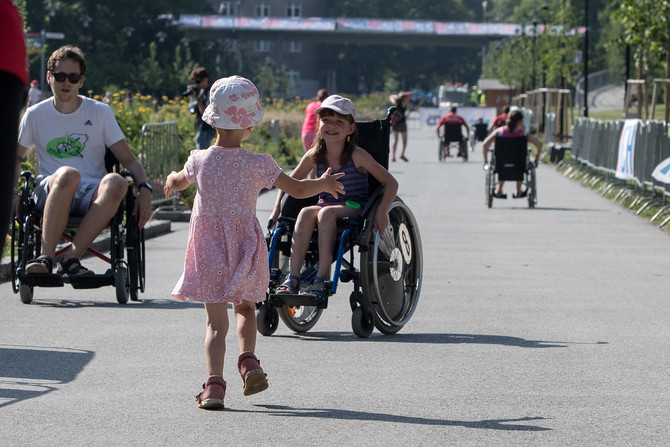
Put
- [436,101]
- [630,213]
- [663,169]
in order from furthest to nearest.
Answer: [436,101]
[630,213]
[663,169]

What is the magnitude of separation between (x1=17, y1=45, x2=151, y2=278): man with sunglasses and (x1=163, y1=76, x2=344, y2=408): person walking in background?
305cm

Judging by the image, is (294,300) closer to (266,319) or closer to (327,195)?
(266,319)

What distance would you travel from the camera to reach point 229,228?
223 inches

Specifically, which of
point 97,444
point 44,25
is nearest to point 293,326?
point 97,444

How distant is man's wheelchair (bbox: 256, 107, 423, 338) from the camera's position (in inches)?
299

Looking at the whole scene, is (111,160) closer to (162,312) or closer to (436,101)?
(162,312)

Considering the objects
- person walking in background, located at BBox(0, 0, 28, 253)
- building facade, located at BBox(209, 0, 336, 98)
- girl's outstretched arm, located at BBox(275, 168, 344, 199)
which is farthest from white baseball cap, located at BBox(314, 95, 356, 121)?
building facade, located at BBox(209, 0, 336, 98)

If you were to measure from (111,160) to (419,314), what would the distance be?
7.62 ft

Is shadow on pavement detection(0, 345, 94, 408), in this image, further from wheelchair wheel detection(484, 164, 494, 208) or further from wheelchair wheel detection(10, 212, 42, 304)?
wheelchair wheel detection(484, 164, 494, 208)

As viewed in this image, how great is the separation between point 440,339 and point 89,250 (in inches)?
102

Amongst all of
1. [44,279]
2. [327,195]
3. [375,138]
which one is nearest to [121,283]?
[44,279]

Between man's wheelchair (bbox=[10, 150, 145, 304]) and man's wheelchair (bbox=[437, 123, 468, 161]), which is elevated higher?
man's wheelchair (bbox=[10, 150, 145, 304])

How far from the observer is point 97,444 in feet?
16.0

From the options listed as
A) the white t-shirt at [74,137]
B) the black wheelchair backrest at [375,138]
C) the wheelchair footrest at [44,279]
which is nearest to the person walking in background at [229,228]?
the black wheelchair backrest at [375,138]
